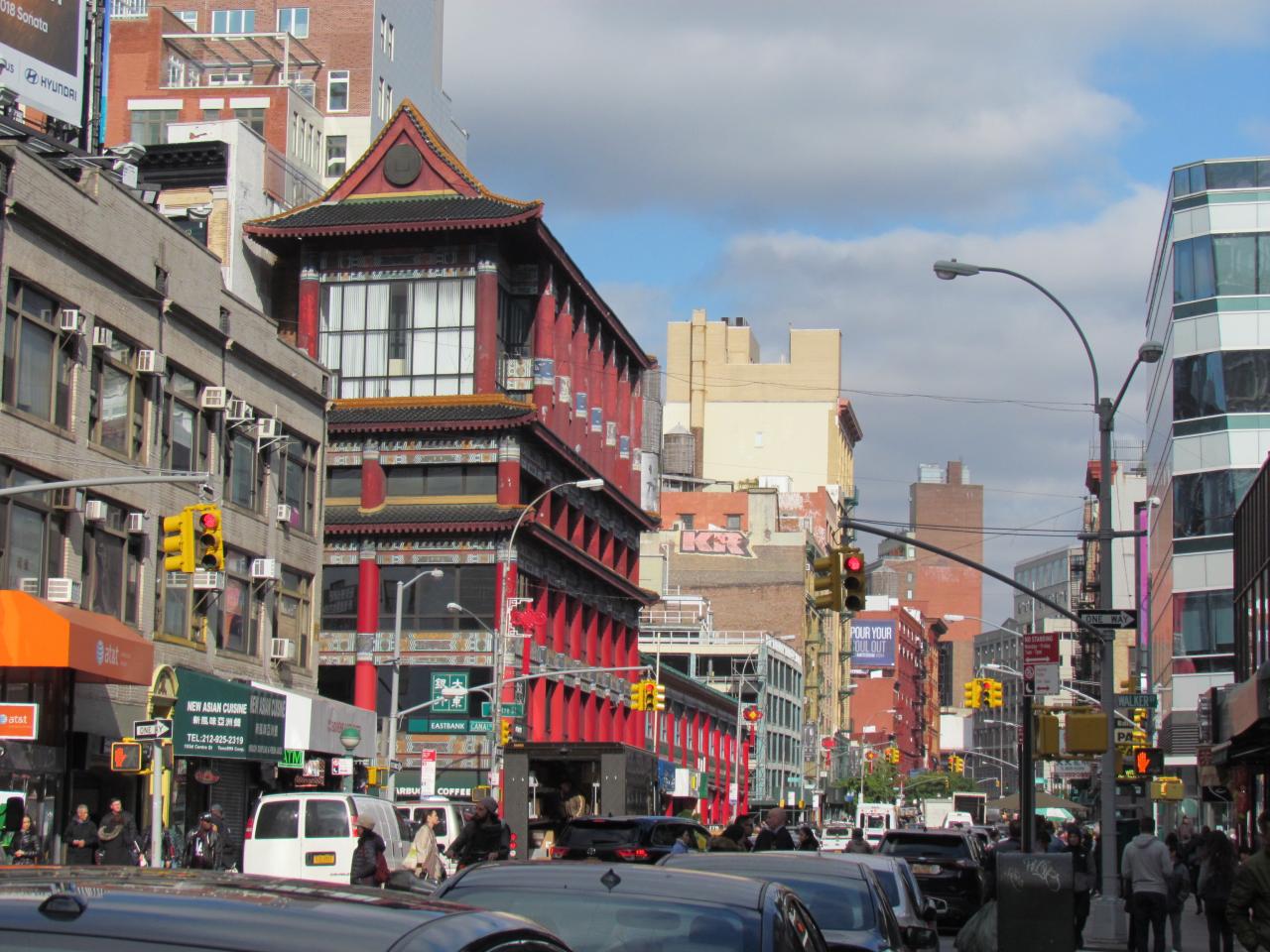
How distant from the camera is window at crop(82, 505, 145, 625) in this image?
32.7 m

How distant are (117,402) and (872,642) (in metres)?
136

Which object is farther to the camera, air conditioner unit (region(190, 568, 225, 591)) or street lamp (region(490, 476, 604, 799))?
street lamp (region(490, 476, 604, 799))

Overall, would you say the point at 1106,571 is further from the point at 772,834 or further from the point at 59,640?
the point at 59,640

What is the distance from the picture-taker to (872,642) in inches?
6501

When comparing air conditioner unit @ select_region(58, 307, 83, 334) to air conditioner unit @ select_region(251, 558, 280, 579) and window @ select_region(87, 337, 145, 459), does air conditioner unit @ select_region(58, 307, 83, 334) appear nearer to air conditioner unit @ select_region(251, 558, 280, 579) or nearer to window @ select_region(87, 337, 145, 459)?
window @ select_region(87, 337, 145, 459)

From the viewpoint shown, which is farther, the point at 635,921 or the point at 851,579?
the point at 851,579

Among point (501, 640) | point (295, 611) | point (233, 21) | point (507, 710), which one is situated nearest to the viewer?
point (295, 611)

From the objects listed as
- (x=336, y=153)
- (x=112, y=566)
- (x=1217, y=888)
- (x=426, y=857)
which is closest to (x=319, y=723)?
(x=112, y=566)

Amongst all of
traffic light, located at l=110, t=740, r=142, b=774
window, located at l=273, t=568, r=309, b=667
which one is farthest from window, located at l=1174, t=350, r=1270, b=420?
traffic light, located at l=110, t=740, r=142, b=774

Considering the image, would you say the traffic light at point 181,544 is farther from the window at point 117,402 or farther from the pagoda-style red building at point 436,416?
the pagoda-style red building at point 436,416

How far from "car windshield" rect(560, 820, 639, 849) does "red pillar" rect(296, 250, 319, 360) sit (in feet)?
140

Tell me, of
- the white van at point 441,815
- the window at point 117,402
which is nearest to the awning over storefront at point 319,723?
the white van at point 441,815

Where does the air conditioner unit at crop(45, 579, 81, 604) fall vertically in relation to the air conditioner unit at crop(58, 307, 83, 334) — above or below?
below

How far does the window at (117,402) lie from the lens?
32688mm
